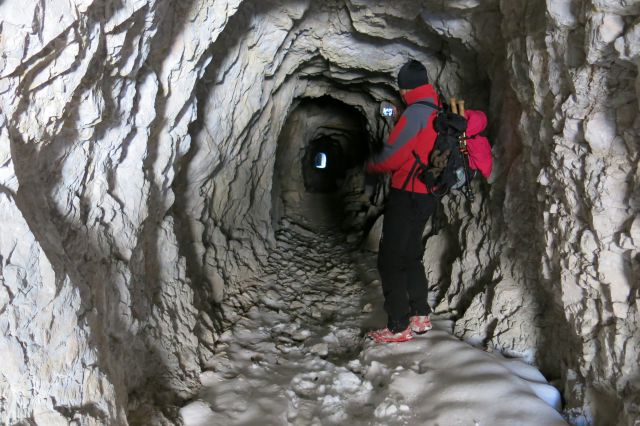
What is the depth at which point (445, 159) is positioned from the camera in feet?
9.33

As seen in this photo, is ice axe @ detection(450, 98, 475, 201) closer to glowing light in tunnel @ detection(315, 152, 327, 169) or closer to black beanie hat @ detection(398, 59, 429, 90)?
black beanie hat @ detection(398, 59, 429, 90)

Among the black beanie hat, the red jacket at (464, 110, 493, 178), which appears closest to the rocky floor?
the red jacket at (464, 110, 493, 178)

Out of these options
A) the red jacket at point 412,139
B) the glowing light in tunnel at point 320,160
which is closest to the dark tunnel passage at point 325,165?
the glowing light in tunnel at point 320,160

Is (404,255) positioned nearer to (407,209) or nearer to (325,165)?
(407,209)

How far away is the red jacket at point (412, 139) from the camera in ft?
9.50

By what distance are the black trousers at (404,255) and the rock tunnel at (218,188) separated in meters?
0.46

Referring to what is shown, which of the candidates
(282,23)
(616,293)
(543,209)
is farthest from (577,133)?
(282,23)

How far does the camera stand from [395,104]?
20.3ft

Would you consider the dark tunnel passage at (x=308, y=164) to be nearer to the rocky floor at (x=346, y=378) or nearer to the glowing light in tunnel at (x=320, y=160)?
the glowing light in tunnel at (x=320, y=160)

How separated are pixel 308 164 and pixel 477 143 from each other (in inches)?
360

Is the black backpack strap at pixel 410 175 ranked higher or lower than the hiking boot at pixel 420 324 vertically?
higher

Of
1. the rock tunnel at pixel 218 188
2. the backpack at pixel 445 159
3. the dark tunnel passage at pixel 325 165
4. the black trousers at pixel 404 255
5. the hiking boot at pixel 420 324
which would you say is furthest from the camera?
the dark tunnel passage at pixel 325 165

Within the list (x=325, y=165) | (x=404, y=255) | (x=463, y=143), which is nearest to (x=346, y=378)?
(x=404, y=255)

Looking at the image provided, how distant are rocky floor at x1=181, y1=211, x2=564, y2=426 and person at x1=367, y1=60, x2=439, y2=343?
175 mm
